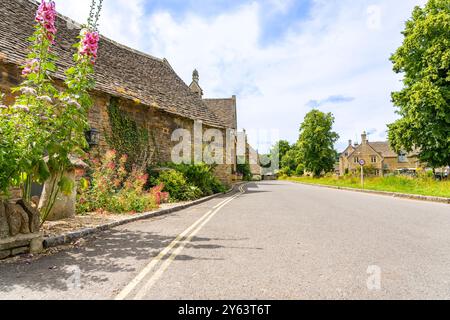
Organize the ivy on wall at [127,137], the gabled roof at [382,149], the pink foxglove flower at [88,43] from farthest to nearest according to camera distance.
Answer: the gabled roof at [382,149]
the ivy on wall at [127,137]
the pink foxglove flower at [88,43]

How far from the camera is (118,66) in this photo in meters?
16.1

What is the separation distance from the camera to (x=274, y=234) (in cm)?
575

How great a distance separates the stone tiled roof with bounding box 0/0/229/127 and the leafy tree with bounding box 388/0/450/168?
596 inches

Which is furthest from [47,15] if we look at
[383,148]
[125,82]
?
[383,148]

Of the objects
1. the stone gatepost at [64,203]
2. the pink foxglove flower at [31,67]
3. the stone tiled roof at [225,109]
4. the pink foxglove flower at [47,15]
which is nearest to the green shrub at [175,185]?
the stone gatepost at [64,203]

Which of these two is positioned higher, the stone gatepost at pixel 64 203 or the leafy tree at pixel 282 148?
the leafy tree at pixel 282 148

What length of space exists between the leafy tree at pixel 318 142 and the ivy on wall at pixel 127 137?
42.9 meters

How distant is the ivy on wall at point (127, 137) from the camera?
1238 centimetres

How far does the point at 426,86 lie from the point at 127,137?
21.2 m

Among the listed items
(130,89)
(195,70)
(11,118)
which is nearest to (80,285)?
(11,118)

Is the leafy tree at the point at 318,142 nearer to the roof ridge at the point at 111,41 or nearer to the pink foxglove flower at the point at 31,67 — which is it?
the roof ridge at the point at 111,41

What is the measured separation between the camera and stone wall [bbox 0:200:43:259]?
4312mm
